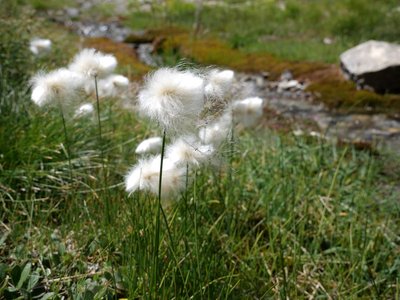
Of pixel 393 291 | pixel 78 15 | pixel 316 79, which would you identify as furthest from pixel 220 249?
pixel 78 15

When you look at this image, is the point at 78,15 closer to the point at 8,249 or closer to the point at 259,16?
the point at 259,16

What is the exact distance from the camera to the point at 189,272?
66.2 inches

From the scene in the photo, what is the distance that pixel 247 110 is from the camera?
2342mm

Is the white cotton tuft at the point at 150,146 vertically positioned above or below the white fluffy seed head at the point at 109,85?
above

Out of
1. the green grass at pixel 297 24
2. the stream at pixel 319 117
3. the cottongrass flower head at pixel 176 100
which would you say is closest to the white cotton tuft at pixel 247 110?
the cottongrass flower head at pixel 176 100

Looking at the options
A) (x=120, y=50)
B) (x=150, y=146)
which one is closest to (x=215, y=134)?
(x=150, y=146)

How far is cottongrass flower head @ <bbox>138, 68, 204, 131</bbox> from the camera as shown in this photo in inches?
52.4

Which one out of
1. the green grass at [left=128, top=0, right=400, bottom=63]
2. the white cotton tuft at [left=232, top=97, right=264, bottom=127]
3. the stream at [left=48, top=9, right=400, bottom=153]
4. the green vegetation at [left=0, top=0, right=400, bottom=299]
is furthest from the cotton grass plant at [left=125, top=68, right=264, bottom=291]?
the green grass at [left=128, top=0, right=400, bottom=63]

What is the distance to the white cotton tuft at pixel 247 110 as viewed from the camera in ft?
7.64

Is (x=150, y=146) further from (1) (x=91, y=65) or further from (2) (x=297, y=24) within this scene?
(2) (x=297, y=24)

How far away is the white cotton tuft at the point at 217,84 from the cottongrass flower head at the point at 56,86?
52 centimetres

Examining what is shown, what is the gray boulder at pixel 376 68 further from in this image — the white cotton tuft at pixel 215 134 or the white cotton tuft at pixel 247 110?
the white cotton tuft at pixel 215 134

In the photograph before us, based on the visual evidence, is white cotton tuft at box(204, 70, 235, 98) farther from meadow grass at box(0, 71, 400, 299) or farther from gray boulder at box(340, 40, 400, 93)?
gray boulder at box(340, 40, 400, 93)

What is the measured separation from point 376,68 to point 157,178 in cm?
660
